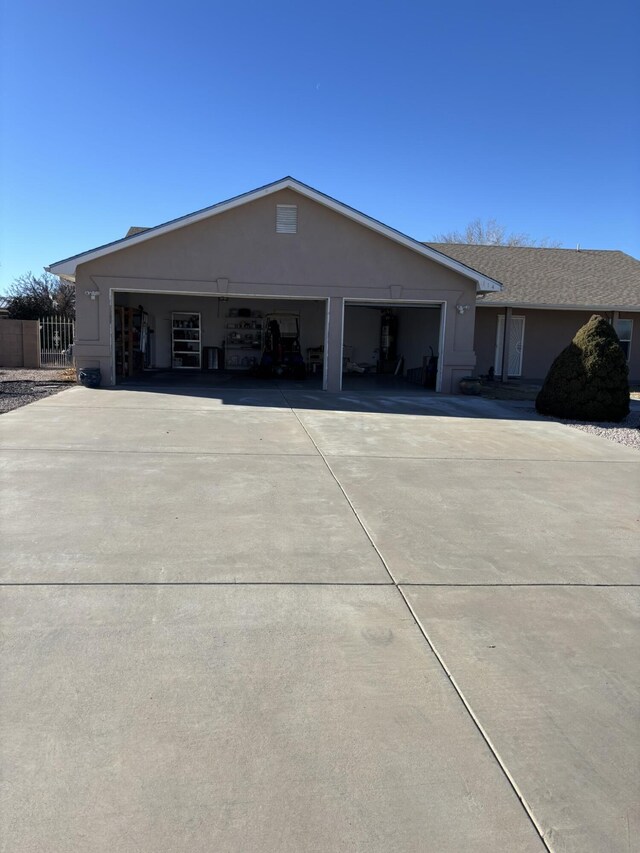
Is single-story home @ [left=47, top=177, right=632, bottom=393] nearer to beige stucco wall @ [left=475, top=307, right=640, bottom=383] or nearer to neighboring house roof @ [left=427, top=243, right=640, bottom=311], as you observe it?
neighboring house roof @ [left=427, top=243, right=640, bottom=311]

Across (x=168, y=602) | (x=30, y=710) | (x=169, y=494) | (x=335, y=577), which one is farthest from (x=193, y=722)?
(x=169, y=494)

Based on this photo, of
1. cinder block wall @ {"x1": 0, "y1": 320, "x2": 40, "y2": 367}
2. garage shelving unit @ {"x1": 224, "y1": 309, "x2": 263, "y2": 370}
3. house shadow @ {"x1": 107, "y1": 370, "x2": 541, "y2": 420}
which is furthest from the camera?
garage shelving unit @ {"x1": 224, "y1": 309, "x2": 263, "y2": 370}

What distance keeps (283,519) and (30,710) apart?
9.80ft

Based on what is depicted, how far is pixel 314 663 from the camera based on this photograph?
131 inches

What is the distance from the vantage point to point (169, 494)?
6.28 m

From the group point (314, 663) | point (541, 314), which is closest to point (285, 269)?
point (541, 314)

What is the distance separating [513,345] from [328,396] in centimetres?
801

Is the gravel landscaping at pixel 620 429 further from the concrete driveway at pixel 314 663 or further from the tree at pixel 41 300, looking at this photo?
the tree at pixel 41 300

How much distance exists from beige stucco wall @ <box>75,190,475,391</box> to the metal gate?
20.8ft

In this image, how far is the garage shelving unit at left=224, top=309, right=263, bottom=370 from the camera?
23750mm

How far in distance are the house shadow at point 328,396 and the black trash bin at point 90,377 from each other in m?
0.46

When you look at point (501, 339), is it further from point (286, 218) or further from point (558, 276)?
point (286, 218)

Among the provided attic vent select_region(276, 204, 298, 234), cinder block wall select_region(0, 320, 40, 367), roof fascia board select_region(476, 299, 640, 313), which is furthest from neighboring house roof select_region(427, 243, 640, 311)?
cinder block wall select_region(0, 320, 40, 367)

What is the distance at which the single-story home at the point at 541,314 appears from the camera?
1972 cm
